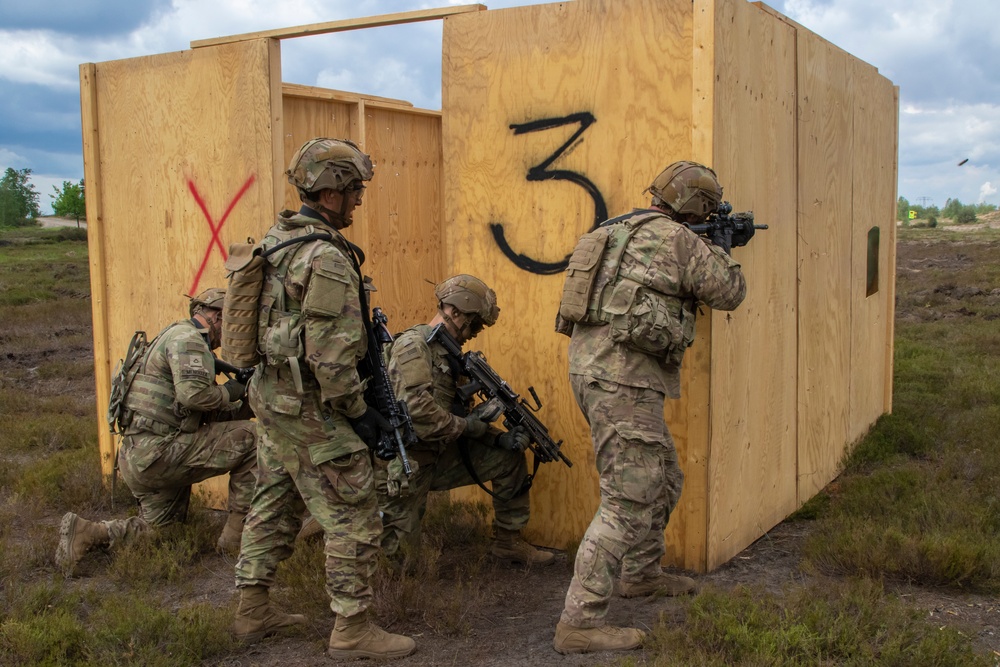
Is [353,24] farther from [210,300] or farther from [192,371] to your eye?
[192,371]

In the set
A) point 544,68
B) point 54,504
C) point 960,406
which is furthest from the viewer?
point 960,406

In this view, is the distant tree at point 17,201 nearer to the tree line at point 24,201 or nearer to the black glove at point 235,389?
the tree line at point 24,201

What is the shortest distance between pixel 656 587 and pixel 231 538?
2618 millimetres

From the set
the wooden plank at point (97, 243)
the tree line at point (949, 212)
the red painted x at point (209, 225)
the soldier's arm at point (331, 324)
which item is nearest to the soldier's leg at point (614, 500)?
the soldier's arm at point (331, 324)

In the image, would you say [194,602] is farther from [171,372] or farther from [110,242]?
[110,242]

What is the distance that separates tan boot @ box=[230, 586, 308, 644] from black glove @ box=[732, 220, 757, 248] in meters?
2.85

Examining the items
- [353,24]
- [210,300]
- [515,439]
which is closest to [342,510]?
[515,439]

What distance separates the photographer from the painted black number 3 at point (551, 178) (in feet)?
17.3

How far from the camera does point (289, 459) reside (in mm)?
4090

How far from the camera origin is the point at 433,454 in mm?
5191

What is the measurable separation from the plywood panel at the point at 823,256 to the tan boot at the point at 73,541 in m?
4.56

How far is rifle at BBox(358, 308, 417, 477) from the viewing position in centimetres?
416

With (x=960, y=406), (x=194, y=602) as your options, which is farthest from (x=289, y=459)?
(x=960, y=406)

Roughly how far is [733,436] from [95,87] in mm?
5188
